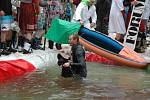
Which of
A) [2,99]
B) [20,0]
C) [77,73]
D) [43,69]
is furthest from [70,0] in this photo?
[2,99]

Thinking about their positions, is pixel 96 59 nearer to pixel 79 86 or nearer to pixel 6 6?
pixel 6 6

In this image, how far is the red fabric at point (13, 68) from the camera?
8.08 meters

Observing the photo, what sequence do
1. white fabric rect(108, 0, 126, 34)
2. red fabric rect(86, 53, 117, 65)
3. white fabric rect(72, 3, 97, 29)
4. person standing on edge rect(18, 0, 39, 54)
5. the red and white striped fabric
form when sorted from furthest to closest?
1. white fabric rect(108, 0, 126, 34)
2. white fabric rect(72, 3, 97, 29)
3. red fabric rect(86, 53, 117, 65)
4. person standing on edge rect(18, 0, 39, 54)
5. the red and white striped fabric

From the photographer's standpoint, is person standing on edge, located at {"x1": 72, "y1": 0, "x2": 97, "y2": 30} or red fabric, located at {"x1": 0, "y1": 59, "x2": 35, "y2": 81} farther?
person standing on edge, located at {"x1": 72, "y1": 0, "x2": 97, "y2": 30}

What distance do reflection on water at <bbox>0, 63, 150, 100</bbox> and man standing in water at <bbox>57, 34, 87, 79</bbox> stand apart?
0.60ft

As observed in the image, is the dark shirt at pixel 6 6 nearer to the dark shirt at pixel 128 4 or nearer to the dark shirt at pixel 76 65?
the dark shirt at pixel 76 65

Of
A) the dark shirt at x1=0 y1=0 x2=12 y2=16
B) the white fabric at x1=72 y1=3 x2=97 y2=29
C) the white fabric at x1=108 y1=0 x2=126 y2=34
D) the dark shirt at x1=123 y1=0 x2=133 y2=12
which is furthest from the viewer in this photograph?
the dark shirt at x1=123 y1=0 x2=133 y2=12

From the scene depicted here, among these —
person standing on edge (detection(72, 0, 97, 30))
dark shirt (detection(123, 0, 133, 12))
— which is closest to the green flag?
person standing on edge (detection(72, 0, 97, 30))

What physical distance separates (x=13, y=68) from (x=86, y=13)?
3.76 metres

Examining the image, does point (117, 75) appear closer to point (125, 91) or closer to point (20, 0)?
point (125, 91)

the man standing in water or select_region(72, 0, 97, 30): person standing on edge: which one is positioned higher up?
select_region(72, 0, 97, 30): person standing on edge

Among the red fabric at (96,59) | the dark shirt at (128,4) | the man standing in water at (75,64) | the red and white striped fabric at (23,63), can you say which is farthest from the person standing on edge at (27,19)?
the dark shirt at (128,4)

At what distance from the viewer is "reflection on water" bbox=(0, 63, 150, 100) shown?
6941 millimetres

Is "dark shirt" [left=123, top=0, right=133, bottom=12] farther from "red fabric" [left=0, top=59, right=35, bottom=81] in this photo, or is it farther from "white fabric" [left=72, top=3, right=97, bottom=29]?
"red fabric" [left=0, top=59, right=35, bottom=81]
